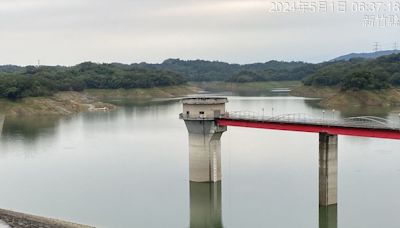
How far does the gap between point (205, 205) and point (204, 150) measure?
4.75 metres

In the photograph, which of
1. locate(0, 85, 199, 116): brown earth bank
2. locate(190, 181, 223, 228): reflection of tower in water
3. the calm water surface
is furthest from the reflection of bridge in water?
locate(0, 85, 199, 116): brown earth bank

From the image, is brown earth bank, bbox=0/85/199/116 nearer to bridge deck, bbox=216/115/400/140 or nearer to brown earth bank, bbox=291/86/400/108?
brown earth bank, bbox=291/86/400/108

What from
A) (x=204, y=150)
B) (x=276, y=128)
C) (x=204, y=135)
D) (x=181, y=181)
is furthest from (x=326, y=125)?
(x=181, y=181)

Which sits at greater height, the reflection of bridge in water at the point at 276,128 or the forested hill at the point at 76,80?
the forested hill at the point at 76,80

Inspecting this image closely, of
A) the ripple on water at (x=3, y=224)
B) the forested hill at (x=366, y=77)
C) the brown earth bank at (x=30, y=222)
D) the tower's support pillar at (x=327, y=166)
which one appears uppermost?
the forested hill at (x=366, y=77)

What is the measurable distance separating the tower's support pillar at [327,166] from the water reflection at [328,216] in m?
0.34

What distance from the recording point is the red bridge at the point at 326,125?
32.7m

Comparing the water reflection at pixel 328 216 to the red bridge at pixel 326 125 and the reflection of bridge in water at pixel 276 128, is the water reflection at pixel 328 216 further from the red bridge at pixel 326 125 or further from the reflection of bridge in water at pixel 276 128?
the red bridge at pixel 326 125

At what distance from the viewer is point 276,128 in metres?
39.7

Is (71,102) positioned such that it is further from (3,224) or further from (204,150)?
(3,224)

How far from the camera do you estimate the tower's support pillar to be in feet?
118

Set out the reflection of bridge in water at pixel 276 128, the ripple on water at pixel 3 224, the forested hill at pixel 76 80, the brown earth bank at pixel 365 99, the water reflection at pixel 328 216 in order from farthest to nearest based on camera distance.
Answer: the forested hill at pixel 76 80 < the brown earth bank at pixel 365 99 < the water reflection at pixel 328 216 < the reflection of bridge in water at pixel 276 128 < the ripple on water at pixel 3 224

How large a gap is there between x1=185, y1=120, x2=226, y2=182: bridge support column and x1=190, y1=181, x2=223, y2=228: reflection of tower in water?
76 centimetres

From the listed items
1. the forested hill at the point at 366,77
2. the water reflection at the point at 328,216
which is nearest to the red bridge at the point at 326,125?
the water reflection at the point at 328,216
